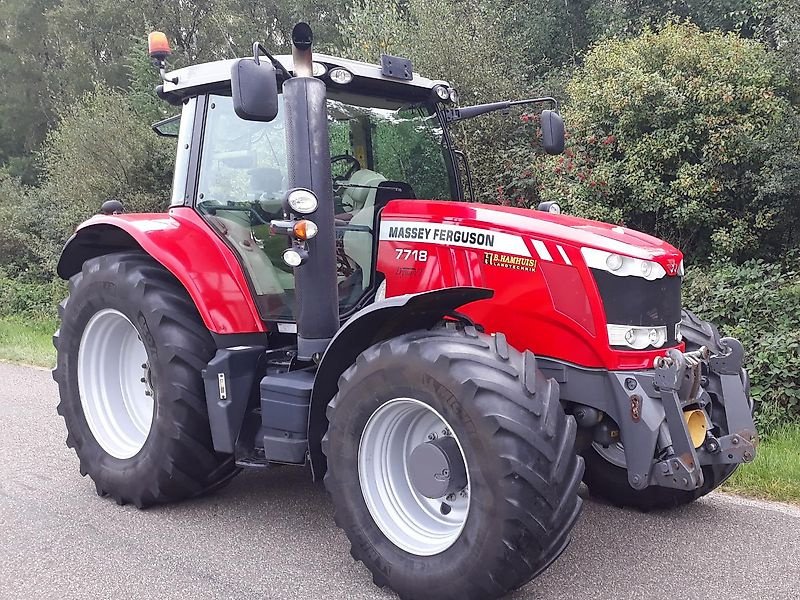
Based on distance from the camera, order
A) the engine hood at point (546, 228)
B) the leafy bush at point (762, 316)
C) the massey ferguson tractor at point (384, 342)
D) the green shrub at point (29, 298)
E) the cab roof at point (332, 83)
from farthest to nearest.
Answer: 1. the green shrub at point (29, 298)
2. the leafy bush at point (762, 316)
3. the cab roof at point (332, 83)
4. the engine hood at point (546, 228)
5. the massey ferguson tractor at point (384, 342)

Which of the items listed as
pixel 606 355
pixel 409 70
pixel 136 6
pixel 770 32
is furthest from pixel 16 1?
pixel 606 355

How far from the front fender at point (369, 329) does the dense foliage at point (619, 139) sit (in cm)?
140

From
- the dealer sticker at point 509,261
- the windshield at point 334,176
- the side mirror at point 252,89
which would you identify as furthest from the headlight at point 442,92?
the side mirror at point 252,89

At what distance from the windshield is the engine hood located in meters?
0.30

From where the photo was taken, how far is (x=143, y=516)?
416 centimetres

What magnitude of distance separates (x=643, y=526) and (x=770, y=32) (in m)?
8.03

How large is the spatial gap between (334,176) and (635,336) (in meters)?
1.76

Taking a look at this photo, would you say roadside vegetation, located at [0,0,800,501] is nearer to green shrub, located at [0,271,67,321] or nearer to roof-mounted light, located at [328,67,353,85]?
green shrub, located at [0,271,67,321]

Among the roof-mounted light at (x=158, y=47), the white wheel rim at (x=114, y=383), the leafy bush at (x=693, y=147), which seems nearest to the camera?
the roof-mounted light at (x=158, y=47)

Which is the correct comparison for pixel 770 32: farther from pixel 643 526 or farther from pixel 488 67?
pixel 643 526

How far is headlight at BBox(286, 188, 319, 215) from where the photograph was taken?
11.2 feet

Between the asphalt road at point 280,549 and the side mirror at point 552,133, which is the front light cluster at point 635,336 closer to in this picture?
the asphalt road at point 280,549

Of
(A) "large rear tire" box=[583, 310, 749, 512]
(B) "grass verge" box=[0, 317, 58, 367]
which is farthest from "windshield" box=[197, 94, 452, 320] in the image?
(B) "grass verge" box=[0, 317, 58, 367]

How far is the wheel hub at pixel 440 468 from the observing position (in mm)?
3133
